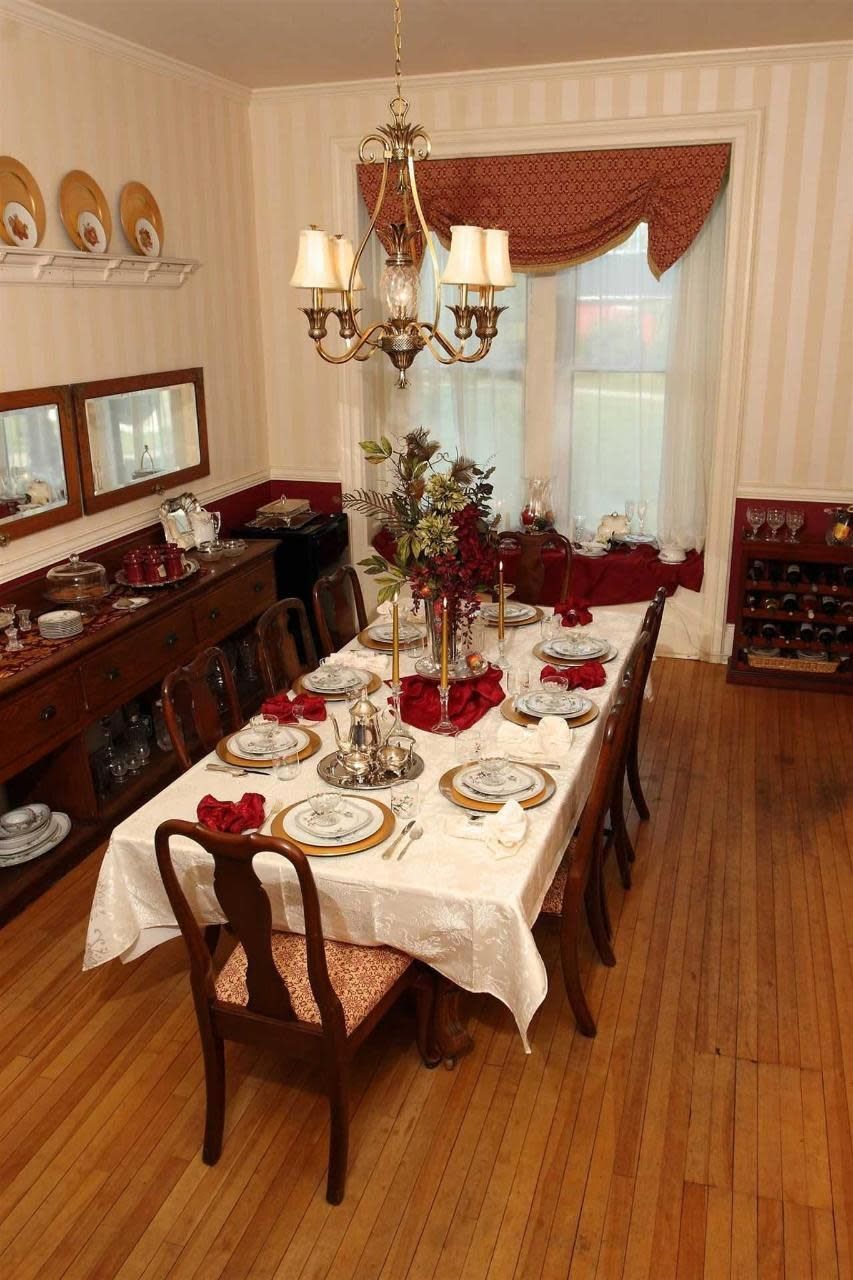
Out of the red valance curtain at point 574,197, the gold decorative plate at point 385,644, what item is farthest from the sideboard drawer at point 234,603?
the red valance curtain at point 574,197

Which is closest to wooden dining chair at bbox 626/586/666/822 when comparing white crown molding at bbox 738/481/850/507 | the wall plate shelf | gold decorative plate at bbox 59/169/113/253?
white crown molding at bbox 738/481/850/507

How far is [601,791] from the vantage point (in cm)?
280

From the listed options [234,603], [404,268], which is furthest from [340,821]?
[234,603]

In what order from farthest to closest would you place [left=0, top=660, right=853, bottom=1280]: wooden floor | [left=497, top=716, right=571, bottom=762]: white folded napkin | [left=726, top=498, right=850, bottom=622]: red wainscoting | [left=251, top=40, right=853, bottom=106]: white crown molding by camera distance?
[left=726, top=498, right=850, bottom=622]: red wainscoting < [left=251, top=40, right=853, bottom=106]: white crown molding < [left=497, top=716, right=571, bottom=762]: white folded napkin < [left=0, top=660, right=853, bottom=1280]: wooden floor

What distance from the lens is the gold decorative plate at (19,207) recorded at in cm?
379

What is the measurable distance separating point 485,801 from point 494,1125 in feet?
2.67

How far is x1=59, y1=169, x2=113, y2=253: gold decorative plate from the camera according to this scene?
4133 mm

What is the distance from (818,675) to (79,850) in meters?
3.64

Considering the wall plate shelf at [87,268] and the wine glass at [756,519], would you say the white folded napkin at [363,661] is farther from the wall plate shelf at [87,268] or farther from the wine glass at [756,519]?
the wine glass at [756,519]

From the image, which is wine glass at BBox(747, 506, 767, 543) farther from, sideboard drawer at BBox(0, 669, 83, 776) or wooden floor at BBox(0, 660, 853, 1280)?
sideboard drawer at BBox(0, 669, 83, 776)

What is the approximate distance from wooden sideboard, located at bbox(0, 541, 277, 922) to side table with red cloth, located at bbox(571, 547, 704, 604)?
78.6 inches

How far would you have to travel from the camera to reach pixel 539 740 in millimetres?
3018

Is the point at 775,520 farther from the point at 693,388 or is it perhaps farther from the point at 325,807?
the point at 325,807

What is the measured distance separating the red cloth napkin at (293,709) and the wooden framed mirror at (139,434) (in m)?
1.69
